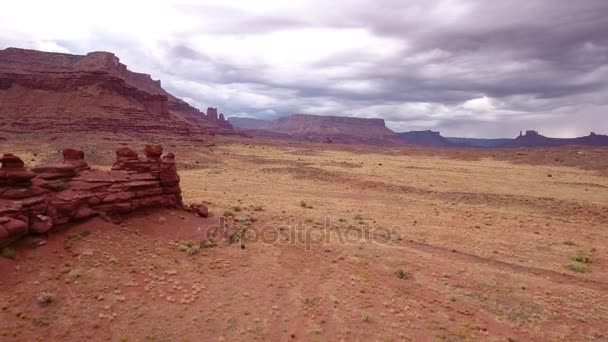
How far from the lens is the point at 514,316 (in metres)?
11.0

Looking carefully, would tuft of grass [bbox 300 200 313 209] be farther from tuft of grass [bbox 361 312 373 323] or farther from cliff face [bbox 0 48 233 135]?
cliff face [bbox 0 48 233 135]

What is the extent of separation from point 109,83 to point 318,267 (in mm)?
109905

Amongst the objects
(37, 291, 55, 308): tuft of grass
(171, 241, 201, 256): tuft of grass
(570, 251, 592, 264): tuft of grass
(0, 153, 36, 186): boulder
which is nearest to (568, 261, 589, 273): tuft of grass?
(570, 251, 592, 264): tuft of grass

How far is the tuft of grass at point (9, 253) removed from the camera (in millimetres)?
10210

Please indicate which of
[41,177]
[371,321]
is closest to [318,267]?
[371,321]

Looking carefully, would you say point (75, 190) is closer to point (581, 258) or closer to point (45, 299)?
point (45, 299)

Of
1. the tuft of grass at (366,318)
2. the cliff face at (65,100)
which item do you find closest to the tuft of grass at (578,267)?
the tuft of grass at (366,318)

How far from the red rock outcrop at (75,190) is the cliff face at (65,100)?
270ft

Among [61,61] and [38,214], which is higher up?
[61,61]

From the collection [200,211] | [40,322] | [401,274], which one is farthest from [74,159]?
[401,274]

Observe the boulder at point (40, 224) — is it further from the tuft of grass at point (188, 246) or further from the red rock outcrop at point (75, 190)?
the tuft of grass at point (188, 246)

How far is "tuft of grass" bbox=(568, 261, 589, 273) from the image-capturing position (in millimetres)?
15031

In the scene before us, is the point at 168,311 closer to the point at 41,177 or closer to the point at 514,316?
the point at 41,177

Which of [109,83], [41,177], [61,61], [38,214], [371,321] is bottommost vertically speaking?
[371,321]
